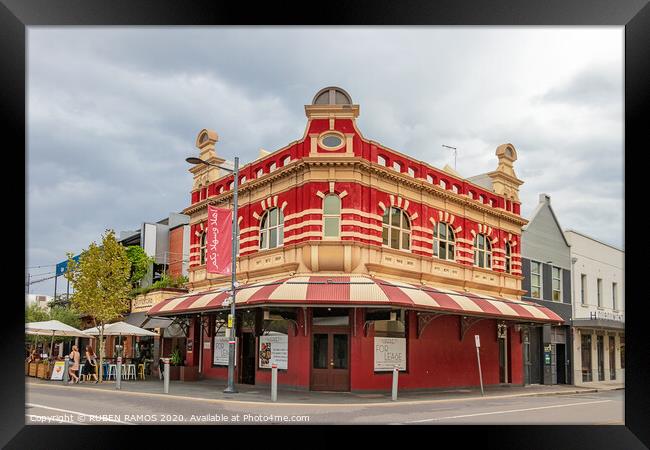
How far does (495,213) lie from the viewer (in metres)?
31.8

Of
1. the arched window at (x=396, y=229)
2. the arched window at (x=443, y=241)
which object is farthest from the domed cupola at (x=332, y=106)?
the arched window at (x=443, y=241)

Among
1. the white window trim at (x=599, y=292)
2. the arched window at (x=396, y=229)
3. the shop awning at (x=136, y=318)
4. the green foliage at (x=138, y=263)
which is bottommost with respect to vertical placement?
Answer: the shop awning at (x=136, y=318)

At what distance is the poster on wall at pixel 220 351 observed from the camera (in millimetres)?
27969

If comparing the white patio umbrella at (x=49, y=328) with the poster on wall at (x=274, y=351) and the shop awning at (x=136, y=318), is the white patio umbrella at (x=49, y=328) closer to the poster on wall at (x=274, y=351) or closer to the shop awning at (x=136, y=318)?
the shop awning at (x=136, y=318)

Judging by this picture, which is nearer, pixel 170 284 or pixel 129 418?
pixel 129 418

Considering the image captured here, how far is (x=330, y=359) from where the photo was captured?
2317cm

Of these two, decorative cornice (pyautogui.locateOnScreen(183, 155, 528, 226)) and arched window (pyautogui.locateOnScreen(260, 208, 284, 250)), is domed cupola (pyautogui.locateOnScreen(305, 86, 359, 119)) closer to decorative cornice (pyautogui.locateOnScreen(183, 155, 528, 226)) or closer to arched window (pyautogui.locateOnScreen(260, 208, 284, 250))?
decorative cornice (pyautogui.locateOnScreen(183, 155, 528, 226))

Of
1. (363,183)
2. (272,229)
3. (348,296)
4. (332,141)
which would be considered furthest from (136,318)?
(348,296)

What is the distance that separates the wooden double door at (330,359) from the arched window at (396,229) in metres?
4.53

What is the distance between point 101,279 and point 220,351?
25.3 ft
